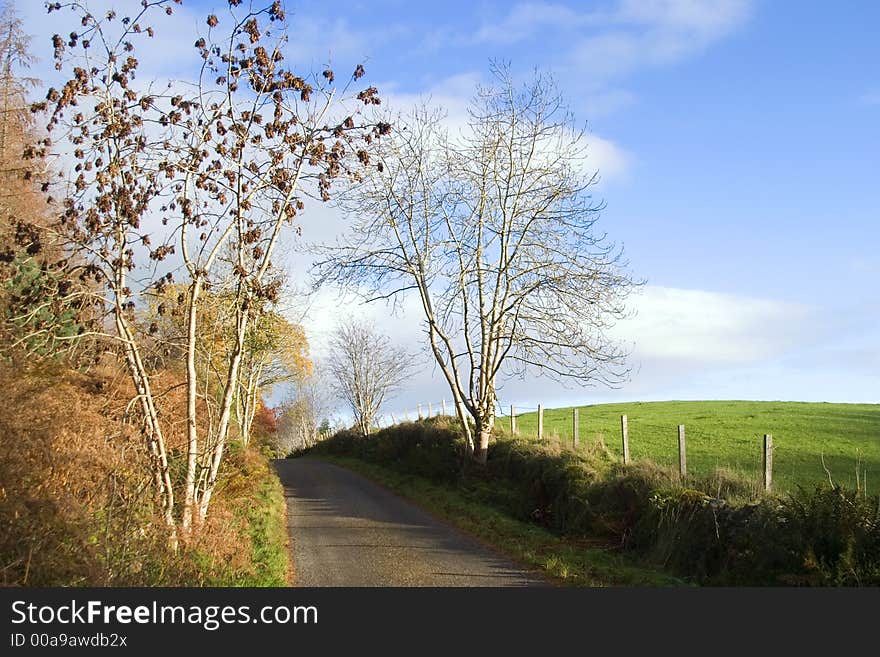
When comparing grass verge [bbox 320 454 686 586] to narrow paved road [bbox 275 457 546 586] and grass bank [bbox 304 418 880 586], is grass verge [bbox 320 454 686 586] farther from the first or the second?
narrow paved road [bbox 275 457 546 586]

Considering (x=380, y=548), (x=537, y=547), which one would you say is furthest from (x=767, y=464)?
(x=380, y=548)

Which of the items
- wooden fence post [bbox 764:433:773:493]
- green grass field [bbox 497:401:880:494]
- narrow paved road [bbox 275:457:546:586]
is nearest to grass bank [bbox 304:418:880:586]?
wooden fence post [bbox 764:433:773:493]

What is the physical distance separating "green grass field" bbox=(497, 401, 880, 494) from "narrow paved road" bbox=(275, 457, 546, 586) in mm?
5244

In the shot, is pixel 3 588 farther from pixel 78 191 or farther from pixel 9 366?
pixel 9 366

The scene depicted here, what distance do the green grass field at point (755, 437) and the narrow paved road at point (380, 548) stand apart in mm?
5244

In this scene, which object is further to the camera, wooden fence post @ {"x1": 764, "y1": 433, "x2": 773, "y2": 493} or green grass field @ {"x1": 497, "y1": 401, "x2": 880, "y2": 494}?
green grass field @ {"x1": 497, "y1": 401, "x2": 880, "y2": 494}

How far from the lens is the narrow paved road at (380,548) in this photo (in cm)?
1247

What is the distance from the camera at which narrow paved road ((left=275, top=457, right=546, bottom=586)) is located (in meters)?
12.5

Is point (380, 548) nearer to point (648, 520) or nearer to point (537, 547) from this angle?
point (537, 547)

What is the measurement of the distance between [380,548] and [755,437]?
2101 centimetres

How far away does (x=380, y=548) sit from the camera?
15344mm

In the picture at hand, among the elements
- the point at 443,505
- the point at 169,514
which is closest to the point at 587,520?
the point at 443,505

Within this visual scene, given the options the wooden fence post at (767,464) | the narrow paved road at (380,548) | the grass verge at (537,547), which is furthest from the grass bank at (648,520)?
the narrow paved road at (380,548)

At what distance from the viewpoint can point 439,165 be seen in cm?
2469
